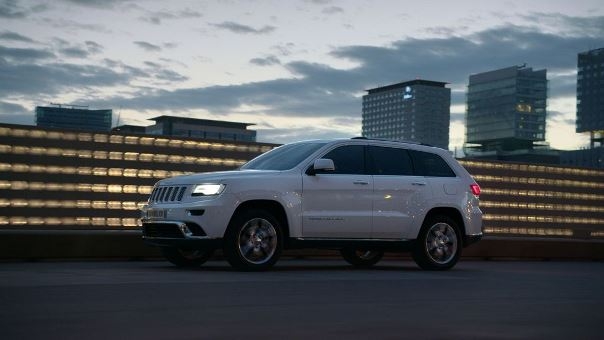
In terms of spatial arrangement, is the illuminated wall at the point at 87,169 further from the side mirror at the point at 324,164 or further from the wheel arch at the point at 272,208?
the side mirror at the point at 324,164

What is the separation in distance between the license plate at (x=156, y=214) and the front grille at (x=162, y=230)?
9cm

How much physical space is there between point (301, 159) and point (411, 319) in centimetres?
614

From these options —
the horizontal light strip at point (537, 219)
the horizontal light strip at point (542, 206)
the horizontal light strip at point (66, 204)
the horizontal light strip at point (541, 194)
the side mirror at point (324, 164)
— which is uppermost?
the side mirror at point (324, 164)

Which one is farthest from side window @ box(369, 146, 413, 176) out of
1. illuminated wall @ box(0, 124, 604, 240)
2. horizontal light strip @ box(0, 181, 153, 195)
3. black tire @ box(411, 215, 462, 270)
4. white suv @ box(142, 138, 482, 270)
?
horizontal light strip @ box(0, 181, 153, 195)

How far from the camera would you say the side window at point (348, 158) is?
13.3m

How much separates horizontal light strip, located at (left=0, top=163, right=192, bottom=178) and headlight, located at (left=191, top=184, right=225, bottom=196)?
129 meters

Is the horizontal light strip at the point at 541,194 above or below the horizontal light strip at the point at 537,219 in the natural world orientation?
above

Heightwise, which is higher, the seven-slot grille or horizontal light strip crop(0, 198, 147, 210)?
the seven-slot grille

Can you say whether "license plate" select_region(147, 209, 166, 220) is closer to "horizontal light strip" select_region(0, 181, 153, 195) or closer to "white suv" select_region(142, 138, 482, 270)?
"white suv" select_region(142, 138, 482, 270)

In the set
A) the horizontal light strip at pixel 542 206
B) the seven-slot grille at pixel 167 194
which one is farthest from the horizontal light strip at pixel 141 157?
the seven-slot grille at pixel 167 194

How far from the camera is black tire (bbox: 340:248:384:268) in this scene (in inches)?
595

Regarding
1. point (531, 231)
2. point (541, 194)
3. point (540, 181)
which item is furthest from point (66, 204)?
point (531, 231)

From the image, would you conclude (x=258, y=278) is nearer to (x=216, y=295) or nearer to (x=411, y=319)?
(x=216, y=295)

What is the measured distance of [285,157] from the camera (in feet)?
43.9
